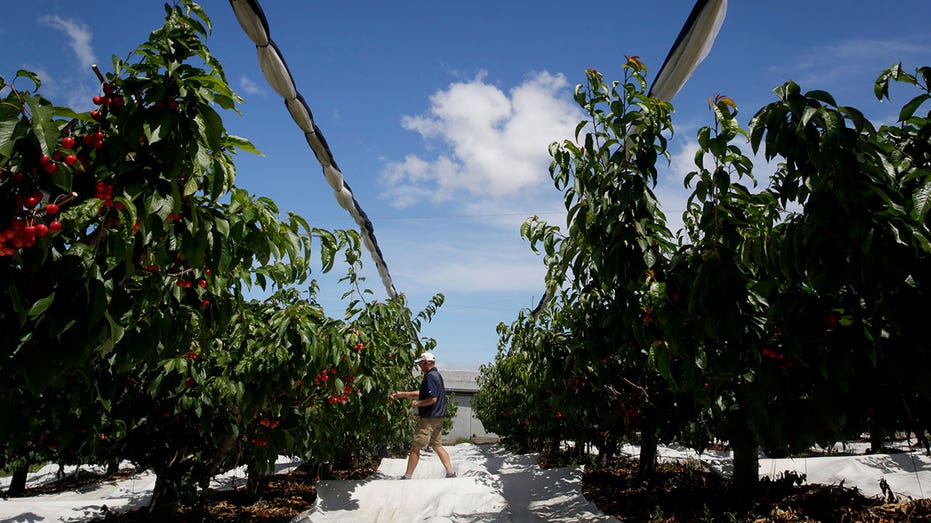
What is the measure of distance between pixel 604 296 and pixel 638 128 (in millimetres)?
1153

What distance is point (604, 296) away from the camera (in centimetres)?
333

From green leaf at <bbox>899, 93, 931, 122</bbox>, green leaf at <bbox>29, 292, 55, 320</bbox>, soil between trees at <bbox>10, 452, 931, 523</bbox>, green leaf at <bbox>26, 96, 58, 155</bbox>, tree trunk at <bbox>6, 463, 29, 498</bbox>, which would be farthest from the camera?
tree trunk at <bbox>6, 463, 29, 498</bbox>

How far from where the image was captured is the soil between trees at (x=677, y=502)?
2.91 meters

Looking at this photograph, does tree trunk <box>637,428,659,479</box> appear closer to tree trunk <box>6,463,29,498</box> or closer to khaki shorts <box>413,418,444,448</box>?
khaki shorts <box>413,418,444,448</box>

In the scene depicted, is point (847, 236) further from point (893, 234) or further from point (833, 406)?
point (833, 406)

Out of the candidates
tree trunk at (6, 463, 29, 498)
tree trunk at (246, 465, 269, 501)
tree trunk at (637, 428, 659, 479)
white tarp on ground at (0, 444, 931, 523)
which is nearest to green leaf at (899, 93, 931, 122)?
white tarp on ground at (0, 444, 931, 523)

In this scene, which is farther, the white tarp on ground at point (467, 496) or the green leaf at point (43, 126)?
the white tarp on ground at point (467, 496)

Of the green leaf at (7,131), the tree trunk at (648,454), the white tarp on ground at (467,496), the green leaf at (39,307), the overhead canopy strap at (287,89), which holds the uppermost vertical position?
the overhead canopy strap at (287,89)

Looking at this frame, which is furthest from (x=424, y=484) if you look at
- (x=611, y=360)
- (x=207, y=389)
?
(x=207, y=389)

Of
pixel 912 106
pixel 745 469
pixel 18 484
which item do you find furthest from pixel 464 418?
pixel 912 106

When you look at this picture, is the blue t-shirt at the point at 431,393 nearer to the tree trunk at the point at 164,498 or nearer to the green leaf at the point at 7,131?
the tree trunk at the point at 164,498

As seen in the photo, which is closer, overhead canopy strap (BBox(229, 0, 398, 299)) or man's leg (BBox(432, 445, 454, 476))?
overhead canopy strap (BBox(229, 0, 398, 299))

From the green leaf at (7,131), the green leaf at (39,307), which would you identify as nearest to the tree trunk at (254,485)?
the green leaf at (39,307)

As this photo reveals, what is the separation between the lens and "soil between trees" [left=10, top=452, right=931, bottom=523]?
9.55 feet
